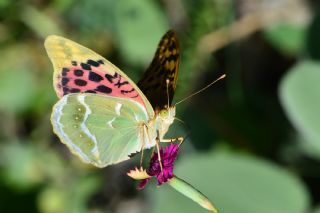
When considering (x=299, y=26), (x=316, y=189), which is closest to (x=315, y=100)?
(x=316, y=189)

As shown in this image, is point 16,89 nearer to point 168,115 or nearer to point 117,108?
point 117,108

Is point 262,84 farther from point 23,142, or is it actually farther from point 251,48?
point 23,142

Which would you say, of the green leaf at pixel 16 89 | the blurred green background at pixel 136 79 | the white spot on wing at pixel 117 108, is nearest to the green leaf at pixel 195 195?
the white spot on wing at pixel 117 108

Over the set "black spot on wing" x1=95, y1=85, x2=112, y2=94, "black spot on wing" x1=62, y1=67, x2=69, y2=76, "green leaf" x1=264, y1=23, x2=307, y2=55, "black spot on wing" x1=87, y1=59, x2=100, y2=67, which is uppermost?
"black spot on wing" x1=87, y1=59, x2=100, y2=67

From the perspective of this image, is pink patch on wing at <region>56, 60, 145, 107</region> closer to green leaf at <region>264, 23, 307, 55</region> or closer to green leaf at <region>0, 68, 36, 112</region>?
green leaf at <region>0, 68, 36, 112</region>

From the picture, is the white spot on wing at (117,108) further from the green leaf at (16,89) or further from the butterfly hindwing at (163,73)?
the green leaf at (16,89)

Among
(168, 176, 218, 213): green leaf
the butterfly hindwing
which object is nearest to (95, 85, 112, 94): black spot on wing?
the butterfly hindwing
